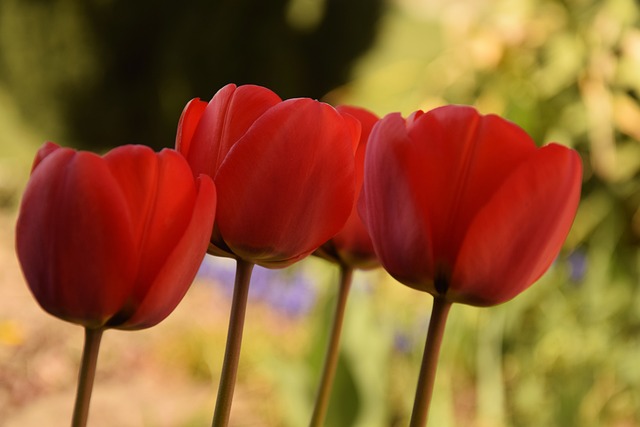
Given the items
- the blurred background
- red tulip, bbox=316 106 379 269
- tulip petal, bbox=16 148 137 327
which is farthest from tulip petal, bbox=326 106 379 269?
the blurred background

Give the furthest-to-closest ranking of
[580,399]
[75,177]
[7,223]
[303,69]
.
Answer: [303,69] < [7,223] < [580,399] < [75,177]

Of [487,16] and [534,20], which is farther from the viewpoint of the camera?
[487,16]

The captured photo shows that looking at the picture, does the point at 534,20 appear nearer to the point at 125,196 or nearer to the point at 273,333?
the point at 273,333

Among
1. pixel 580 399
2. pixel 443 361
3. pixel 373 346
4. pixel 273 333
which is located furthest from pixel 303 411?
pixel 273 333

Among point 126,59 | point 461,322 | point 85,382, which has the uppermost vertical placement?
point 126,59

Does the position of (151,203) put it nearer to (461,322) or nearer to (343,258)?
(343,258)

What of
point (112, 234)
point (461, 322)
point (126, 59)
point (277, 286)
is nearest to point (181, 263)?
point (112, 234)
